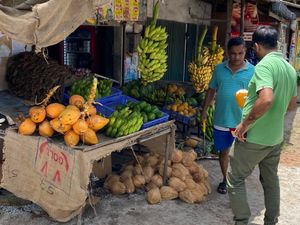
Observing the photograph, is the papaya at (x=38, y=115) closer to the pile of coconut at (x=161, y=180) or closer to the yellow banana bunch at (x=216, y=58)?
the pile of coconut at (x=161, y=180)

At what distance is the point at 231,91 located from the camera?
15.8 feet

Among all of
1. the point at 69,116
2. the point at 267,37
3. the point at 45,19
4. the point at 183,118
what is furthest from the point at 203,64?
the point at 45,19

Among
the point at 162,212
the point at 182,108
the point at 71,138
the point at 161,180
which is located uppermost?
the point at 71,138

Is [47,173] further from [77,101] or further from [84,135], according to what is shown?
[77,101]

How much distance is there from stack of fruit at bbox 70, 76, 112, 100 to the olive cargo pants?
5.77ft

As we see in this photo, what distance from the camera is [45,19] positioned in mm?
2977

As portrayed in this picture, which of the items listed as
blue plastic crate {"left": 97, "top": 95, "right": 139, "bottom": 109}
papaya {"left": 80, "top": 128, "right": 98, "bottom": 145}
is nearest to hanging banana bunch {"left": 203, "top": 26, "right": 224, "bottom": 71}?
blue plastic crate {"left": 97, "top": 95, "right": 139, "bottom": 109}

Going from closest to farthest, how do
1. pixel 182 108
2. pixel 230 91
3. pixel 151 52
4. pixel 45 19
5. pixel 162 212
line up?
pixel 45 19, pixel 162 212, pixel 230 91, pixel 151 52, pixel 182 108

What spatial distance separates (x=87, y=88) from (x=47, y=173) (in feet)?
4.05

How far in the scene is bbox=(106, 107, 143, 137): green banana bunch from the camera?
3.85 m

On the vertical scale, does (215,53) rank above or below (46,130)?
above

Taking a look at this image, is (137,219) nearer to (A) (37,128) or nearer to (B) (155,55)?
(A) (37,128)

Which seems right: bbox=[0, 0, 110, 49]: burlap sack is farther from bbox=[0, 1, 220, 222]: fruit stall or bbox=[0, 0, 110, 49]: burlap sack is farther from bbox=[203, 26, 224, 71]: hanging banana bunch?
bbox=[203, 26, 224, 71]: hanging banana bunch

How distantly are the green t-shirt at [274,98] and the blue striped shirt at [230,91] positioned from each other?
1.14 m
